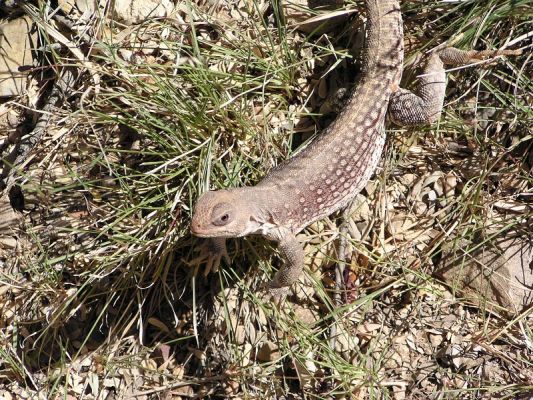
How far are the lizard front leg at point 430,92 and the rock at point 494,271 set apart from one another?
0.95 m

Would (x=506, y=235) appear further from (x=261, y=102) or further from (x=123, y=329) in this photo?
(x=123, y=329)

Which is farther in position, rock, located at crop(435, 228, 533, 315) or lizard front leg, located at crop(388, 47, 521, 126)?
rock, located at crop(435, 228, 533, 315)

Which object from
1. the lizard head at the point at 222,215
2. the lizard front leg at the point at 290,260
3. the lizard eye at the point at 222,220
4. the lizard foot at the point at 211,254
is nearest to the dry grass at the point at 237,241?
the lizard foot at the point at 211,254

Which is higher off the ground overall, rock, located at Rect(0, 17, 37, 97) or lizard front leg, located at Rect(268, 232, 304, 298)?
rock, located at Rect(0, 17, 37, 97)

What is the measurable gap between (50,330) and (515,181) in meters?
3.51

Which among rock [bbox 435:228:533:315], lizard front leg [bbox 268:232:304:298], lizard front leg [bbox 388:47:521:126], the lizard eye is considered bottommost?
rock [bbox 435:228:533:315]

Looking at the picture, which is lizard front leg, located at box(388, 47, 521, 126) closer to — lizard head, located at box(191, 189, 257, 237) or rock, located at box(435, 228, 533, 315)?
rock, located at box(435, 228, 533, 315)

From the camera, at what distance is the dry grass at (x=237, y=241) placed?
14.5 feet

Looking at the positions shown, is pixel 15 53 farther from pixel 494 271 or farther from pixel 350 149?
pixel 494 271

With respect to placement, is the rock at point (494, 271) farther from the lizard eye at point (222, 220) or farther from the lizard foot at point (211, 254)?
the lizard eye at point (222, 220)

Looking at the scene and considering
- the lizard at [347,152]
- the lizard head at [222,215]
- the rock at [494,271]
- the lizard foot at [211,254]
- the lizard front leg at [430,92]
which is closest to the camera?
the lizard head at [222,215]

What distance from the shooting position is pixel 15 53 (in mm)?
4641

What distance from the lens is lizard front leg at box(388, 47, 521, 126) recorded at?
442 centimetres

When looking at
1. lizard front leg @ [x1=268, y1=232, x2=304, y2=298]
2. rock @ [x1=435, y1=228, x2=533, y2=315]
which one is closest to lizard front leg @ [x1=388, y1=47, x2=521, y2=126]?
rock @ [x1=435, y1=228, x2=533, y2=315]
